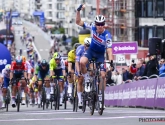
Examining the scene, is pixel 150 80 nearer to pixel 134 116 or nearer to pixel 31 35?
pixel 134 116

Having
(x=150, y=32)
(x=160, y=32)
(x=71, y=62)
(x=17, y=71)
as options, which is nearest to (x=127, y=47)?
(x=17, y=71)

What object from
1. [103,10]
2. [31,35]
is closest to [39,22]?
[31,35]

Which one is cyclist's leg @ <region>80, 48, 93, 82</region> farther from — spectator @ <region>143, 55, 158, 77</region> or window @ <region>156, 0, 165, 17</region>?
window @ <region>156, 0, 165, 17</region>

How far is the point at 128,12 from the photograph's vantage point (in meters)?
73.6

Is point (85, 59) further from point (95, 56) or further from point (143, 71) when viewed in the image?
point (143, 71)

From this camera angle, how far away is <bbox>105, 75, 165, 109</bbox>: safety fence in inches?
818

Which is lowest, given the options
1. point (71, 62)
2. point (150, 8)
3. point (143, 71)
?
point (150, 8)

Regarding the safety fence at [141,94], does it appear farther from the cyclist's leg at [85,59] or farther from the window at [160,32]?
the window at [160,32]

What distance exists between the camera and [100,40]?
56.1ft

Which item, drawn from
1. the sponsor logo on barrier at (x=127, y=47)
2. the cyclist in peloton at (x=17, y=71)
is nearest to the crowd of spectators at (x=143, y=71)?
the cyclist in peloton at (x=17, y=71)

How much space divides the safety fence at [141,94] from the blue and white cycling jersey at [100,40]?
3504 millimetres

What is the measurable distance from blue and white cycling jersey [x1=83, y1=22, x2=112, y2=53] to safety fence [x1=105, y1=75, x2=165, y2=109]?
350 centimetres

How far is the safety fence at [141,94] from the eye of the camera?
20.8 m

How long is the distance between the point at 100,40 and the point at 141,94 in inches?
252
